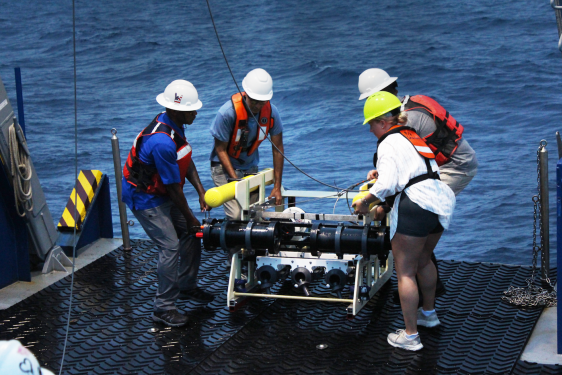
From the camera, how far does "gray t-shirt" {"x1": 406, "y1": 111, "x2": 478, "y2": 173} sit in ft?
15.8

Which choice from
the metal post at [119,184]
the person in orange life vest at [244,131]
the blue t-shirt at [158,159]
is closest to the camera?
the blue t-shirt at [158,159]

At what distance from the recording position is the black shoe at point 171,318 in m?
5.00

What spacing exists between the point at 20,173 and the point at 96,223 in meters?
1.34

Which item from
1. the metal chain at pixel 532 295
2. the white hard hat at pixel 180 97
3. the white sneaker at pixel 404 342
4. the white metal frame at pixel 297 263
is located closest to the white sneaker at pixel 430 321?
the white sneaker at pixel 404 342

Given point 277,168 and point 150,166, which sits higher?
point 150,166

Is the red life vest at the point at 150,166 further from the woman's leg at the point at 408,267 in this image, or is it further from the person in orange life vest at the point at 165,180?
the woman's leg at the point at 408,267

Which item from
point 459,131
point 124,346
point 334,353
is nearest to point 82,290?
point 124,346

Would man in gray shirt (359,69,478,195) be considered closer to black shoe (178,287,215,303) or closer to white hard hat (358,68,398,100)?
white hard hat (358,68,398,100)

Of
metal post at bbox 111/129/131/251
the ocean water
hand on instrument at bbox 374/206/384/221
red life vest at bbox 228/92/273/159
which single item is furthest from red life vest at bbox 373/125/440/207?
the ocean water

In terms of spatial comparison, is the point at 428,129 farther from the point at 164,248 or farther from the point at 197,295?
the point at 197,295

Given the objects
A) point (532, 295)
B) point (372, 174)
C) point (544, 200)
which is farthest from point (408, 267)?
point (544, 200)

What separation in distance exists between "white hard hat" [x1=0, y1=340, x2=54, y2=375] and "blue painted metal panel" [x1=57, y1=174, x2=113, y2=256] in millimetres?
4914

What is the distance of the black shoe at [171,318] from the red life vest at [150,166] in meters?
0.87

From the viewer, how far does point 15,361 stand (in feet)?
5.65
